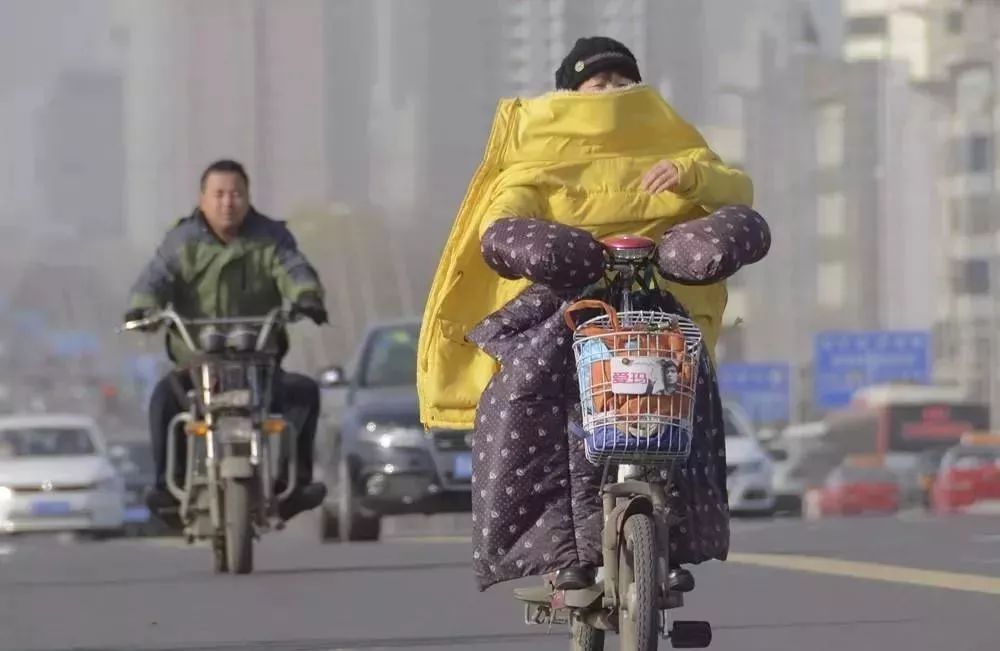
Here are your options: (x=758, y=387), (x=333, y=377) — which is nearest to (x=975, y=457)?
(x=333, y=377)

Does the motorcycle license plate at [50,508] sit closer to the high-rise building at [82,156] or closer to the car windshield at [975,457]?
the car windshield at [975,457]

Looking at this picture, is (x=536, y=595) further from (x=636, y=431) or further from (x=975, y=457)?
(x=975, y=457)

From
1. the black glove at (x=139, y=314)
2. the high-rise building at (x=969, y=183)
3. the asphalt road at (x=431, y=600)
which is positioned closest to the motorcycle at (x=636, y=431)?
the asphalt road at (x=431, y=600)

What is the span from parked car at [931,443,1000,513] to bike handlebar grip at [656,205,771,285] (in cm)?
3483

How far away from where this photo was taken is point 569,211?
7.23 m

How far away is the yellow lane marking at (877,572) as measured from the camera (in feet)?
36.7

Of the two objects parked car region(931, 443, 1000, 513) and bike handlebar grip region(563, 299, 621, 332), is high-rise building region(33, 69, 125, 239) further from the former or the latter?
bike handlebar grip region(563, 299, 621, 332)

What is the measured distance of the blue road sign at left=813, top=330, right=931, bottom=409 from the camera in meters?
73.9

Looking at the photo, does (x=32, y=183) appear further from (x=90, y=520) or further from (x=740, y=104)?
(x=90, y=520)

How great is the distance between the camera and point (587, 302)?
6.81 meters

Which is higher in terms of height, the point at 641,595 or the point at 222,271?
the point at 222,271

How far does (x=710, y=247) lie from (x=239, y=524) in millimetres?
6073

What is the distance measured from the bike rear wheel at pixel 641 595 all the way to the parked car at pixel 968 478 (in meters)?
35.2

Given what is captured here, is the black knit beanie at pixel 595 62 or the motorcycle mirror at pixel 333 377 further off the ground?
the black knit beanie at pixel 595 62
